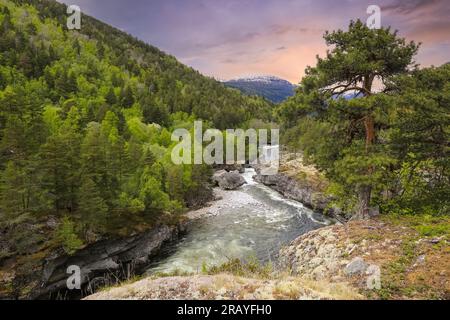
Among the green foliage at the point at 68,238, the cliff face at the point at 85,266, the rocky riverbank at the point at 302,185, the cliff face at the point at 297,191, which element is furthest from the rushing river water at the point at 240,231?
the green foliage at the point at 68,238

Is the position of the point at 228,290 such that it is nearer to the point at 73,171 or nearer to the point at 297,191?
the point at 73,171

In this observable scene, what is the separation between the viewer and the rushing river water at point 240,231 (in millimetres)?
33625

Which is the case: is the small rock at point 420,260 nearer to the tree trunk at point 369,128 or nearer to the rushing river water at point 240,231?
the tree trunk at point 369,128

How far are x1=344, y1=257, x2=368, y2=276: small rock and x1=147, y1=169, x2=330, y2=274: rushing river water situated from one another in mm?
16912

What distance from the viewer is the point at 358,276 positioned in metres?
11.6

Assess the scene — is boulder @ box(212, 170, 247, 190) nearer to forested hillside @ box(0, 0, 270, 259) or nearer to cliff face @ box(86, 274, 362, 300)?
forested hillside @ box(0, 0, 270, 259)

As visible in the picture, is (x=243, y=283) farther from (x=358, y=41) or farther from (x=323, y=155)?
(x=358, y=41)

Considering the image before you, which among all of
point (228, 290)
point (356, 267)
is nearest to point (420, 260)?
point (356, 267)

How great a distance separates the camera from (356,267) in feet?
39.8

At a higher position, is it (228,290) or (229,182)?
(228,290)

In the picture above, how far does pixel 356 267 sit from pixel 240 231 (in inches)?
1181

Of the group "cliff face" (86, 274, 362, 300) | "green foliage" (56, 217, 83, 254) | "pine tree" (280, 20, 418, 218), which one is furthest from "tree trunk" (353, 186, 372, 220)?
"green foliage" (56, 217, 83, 254)

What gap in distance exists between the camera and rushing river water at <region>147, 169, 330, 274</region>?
33625mm
